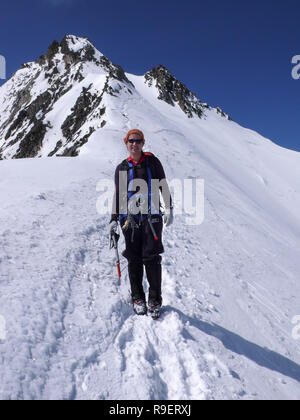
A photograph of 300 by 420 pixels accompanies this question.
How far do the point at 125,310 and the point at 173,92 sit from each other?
57207 millimetres

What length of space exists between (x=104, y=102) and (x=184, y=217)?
25.3 metres

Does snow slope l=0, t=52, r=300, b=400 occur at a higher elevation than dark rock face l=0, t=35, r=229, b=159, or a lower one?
lower

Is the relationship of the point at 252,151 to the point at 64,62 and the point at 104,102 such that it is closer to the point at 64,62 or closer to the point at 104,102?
the point at 104,102

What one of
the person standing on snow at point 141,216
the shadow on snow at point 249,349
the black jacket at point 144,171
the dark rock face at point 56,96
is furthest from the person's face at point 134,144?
the dark rock face at point 56,96

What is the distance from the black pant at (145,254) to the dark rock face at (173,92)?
4406 cm

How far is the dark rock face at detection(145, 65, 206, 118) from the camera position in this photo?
4994 centimetres

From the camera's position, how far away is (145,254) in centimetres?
397

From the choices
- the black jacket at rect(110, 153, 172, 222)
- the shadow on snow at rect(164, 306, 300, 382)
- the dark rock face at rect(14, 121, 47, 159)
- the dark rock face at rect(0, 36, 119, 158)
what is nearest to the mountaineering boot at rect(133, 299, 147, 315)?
the shadow on snow at rect(164, 306, 300, 382)

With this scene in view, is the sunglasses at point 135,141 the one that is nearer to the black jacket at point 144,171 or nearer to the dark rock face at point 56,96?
the black jacket at point 144,171

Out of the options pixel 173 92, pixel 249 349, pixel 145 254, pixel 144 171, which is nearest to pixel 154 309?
pixel 145 254

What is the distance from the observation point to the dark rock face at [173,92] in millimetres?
49938

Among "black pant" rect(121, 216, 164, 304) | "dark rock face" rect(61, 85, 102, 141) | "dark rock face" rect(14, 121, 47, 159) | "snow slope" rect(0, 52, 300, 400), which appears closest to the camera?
"snow slope" rect(0, 52, 300, 400)

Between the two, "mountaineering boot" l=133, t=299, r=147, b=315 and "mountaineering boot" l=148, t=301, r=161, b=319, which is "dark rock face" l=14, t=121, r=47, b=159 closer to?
"mountaineering boot" l=133, t=299, r=147, b=315
